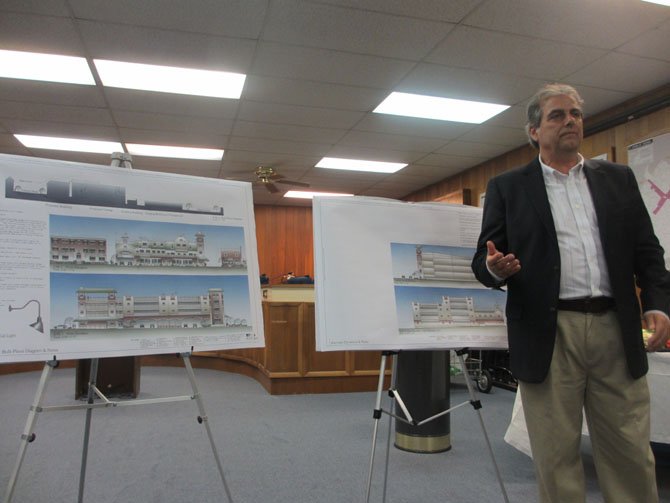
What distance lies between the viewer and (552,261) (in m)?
1.39

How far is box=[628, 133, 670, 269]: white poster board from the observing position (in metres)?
3.92

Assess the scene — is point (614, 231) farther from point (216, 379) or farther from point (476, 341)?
point (216, 379)

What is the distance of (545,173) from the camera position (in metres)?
1.51

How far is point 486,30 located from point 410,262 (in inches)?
77.9

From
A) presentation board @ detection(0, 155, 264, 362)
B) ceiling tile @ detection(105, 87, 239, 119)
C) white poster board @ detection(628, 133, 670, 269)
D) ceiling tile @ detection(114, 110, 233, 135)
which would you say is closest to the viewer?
presentation board @ detection(0, 155, 264, 362)

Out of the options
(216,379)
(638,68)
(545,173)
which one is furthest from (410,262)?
(216,379)

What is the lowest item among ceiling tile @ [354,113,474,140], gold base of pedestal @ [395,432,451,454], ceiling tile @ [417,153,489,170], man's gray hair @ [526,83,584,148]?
gold base of pedestal @ [395,432,451,454]

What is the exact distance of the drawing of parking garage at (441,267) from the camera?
2035 millimetres

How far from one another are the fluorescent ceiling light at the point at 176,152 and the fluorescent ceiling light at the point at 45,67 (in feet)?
5.93

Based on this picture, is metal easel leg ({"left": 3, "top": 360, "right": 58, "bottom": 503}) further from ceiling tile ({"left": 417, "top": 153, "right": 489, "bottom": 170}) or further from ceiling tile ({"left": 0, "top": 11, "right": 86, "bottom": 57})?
ceiling tile ({"left": 417, "top": 153, "right": 489, "bottom": 170})

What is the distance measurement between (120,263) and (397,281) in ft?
3.38

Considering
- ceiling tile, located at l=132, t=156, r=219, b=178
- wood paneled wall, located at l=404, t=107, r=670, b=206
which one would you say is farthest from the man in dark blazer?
ceiling tile, located at l=132, t=156, r=219, b=178

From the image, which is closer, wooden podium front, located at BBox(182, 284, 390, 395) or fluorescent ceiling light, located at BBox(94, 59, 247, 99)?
fluorescent ceiling light, located at BBox(94, 59, 247, 99)

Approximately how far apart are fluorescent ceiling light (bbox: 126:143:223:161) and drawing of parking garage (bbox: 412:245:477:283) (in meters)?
4.36
